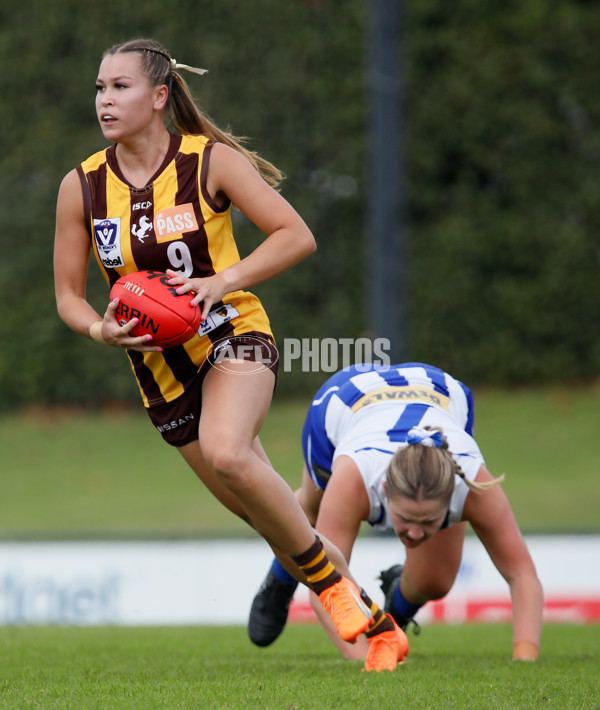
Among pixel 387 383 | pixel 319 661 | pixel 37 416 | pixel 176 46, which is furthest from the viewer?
pixel 37 416

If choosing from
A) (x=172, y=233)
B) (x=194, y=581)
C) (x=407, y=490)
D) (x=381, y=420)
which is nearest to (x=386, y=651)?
(x=407, y=490)

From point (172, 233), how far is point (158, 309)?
0.33 meters

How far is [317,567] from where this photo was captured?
11.8 ft

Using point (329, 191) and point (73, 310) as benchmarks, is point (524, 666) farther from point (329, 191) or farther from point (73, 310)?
point (329, 191)

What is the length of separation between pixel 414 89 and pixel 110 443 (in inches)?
230

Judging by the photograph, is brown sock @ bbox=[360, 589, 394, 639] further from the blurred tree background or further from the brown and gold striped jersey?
the blurred tree background

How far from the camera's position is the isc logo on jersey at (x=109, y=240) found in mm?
3635

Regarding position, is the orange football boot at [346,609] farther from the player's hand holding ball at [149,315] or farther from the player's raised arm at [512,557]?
the player's hand holding ball at [149,315]

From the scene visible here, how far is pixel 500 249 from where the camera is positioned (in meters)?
12.9

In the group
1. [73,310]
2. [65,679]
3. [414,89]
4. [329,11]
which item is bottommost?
[65,679]

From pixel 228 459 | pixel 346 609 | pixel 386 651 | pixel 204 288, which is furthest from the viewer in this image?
pixel 386 651

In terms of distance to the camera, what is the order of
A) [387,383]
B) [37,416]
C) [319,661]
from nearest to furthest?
[319,661], [387,383], [37,416]

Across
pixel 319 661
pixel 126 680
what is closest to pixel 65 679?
pixel 126 680

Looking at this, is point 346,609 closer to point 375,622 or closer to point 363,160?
point 375,622
